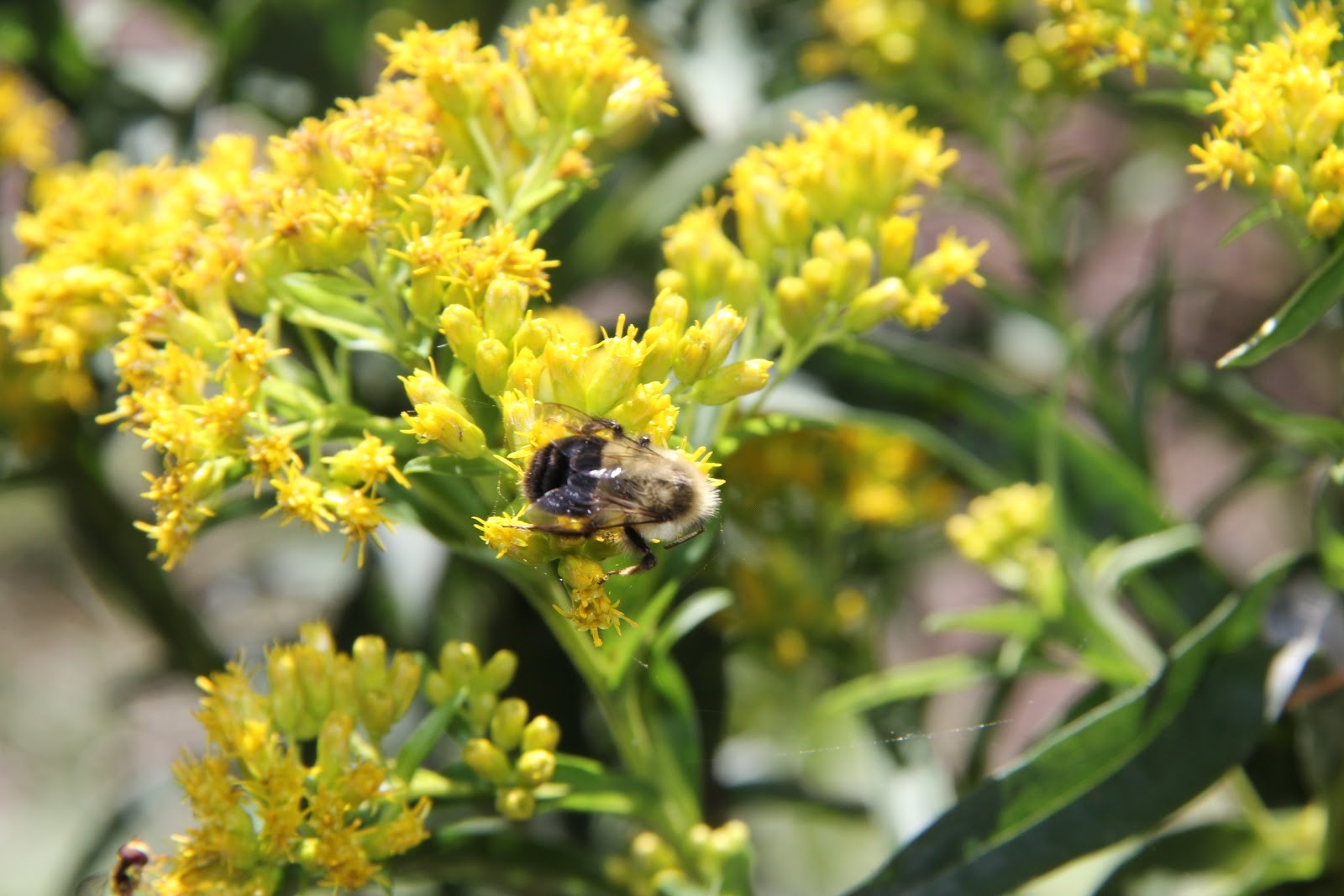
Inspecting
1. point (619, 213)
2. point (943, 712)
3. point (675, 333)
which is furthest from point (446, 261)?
point (943, 712)

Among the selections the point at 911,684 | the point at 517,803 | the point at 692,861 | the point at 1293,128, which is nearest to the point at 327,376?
the point at 517,803

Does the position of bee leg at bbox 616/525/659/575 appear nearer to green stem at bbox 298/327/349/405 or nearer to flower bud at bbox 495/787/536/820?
flower bud at bbox 495/787/536/820

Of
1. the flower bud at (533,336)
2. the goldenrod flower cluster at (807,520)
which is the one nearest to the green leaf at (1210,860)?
the goldenrod flower cluster at (807,520)

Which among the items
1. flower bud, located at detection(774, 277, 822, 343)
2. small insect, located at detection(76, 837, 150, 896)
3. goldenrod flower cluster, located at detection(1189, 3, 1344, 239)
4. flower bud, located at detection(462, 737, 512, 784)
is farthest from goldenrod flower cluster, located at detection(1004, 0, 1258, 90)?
small insect, located at detection(76, 837, 150, 896)

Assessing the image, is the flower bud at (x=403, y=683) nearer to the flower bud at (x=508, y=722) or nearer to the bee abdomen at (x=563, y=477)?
the flower bud at (x=508, y=722)

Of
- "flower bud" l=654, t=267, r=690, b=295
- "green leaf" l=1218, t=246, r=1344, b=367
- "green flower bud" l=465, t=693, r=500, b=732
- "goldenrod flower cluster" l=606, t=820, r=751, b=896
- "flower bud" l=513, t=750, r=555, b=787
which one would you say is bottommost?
"goldenrod flower cluster" l=606, t=820, r=751, b=896

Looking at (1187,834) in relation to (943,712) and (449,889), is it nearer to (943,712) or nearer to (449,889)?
(449,889)
